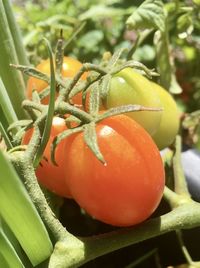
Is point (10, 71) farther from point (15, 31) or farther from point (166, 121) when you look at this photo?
point (166, 121)

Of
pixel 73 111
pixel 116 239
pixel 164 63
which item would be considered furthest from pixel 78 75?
pixel 164 63

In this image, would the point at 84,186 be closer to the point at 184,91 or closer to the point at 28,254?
the point at 28,254

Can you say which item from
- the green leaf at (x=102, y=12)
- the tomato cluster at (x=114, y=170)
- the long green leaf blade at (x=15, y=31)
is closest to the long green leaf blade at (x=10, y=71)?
the long green leaf blade at (x=15, y=31)

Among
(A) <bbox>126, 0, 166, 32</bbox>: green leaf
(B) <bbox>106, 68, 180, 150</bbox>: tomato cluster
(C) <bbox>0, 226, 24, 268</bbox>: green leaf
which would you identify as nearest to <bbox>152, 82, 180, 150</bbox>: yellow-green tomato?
(B) <bbox>106, 68, 180, 150</bbox>: tomato cluster

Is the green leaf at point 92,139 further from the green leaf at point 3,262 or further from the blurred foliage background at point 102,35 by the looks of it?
the blurred foliage background at point 102,35

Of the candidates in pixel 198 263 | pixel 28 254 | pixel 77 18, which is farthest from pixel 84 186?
pixel 77 18

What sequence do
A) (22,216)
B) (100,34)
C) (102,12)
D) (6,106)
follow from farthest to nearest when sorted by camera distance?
(100,34)
(102,12)
(6,106)
(22,216)
